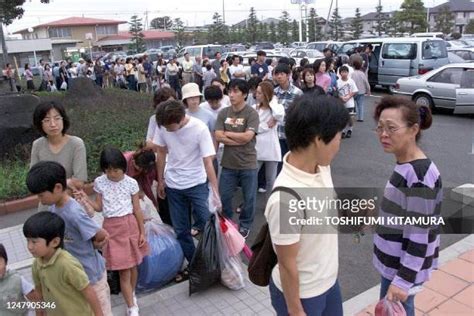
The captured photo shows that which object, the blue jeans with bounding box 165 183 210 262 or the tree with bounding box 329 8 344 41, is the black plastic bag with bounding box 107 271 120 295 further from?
the tree with bounding box 329 8 344 41

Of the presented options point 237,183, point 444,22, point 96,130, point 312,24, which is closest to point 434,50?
point 96,130

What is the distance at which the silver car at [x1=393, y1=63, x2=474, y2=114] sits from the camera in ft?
31.3

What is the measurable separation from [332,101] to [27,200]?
5153 millimetres

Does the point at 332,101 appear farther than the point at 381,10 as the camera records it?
No

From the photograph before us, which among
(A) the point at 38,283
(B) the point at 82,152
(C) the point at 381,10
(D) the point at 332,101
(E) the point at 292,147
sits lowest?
(A) the point at 38,283

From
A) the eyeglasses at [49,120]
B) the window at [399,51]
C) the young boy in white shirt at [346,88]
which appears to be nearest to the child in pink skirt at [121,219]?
the eyeglasses at [49,120]

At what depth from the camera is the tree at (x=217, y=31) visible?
5244 cm

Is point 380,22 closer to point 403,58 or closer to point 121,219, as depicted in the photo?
point 403,58

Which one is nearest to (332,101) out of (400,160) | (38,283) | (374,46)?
(400,160)

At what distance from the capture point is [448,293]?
321 cm

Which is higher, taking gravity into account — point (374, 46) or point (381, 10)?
point (381, 10)

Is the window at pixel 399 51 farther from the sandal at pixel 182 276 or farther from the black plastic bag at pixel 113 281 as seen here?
the black plastic bag at pixel 113 281

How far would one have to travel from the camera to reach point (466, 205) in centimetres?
478

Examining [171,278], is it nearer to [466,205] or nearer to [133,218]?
[133,218]
